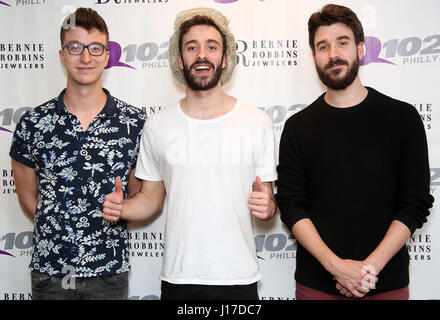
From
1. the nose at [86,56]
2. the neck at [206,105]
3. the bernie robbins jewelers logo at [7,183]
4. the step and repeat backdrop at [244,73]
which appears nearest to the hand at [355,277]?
the step and repeat backdrop at [244,73]

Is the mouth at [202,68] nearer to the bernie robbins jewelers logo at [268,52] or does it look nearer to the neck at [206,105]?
the neck at [206,105]

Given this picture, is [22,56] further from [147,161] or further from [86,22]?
[147,161]

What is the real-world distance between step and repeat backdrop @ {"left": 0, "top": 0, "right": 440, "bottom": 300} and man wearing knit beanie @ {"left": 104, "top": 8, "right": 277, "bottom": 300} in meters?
0.37

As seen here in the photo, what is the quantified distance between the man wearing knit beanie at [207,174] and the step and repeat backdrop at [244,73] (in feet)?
1.21

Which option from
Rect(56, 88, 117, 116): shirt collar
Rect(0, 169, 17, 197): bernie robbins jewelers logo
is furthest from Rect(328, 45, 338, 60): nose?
Rect(0, 169, 17, 197): bernie robbins jewelers logo

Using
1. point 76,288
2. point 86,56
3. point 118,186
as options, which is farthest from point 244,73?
point 76,288

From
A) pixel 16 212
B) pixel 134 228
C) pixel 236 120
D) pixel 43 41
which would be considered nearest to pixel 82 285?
pixel 134 228

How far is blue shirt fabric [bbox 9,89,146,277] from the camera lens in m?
1.96

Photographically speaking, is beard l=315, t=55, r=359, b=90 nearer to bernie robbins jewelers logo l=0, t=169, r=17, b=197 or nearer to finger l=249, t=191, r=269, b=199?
finger l=249, t=191, r=269, b=199

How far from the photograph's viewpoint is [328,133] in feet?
6.28

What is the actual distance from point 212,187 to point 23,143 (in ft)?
2.95

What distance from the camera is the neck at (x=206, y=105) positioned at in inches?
78.7

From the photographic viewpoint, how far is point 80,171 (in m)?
1.97

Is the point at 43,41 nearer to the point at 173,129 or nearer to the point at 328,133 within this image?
the point at 173,129
